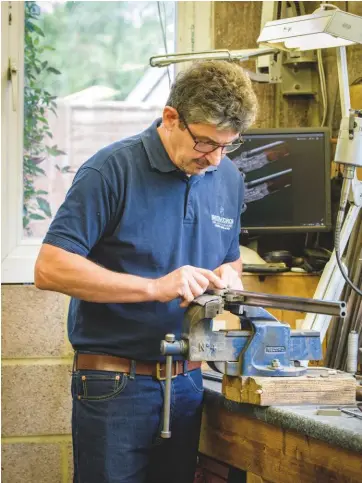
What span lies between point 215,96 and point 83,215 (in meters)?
0.41

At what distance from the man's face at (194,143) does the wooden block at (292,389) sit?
0.52 metres

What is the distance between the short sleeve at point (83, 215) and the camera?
1.89 metres

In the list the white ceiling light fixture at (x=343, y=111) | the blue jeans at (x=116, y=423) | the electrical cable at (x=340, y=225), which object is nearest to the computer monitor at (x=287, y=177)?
the white ceiling light fixture at (x=343, y=111)

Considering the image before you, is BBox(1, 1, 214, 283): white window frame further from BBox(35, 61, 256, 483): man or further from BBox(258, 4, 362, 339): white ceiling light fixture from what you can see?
BBox(258, 4, 362, 339): white ceiling light fixture

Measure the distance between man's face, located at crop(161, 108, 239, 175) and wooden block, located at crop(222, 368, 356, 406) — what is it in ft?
1.71

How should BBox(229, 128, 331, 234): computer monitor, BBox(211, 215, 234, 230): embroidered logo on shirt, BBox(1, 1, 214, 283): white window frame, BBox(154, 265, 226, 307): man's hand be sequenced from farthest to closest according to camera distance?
BBox(1, 1, 214, 283): white window frame
BBox(229, 128, 331, 234): computer monitor
BBox(211, 215, 234, 230): embroidered logo on shirt
BBox(154, 265, 226, 307): man's hand

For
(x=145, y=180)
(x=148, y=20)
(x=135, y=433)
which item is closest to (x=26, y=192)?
(x=148, y=20)

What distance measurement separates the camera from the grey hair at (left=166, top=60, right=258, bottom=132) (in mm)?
1906

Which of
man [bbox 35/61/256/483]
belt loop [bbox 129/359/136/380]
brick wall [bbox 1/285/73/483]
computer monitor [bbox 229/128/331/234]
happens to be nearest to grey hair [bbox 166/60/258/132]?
man [bbox 35/61/256/483]

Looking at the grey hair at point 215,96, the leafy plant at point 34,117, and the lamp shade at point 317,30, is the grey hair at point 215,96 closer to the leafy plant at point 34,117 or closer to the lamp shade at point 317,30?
the lamp shade at point 317,30

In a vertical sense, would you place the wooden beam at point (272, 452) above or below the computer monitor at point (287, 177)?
below

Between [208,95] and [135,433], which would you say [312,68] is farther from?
[135,433]

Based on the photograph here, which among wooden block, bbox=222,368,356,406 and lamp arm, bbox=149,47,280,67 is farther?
lamp arm, bbox=149,47,280,67

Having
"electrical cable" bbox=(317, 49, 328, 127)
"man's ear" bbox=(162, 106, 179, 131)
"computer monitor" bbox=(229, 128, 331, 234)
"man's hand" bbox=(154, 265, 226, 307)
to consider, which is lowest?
"man's hand" bbox=(154, 265, 226, 307)
